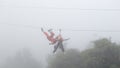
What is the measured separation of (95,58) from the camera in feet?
120

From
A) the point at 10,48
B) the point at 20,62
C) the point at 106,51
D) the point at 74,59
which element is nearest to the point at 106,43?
the point at 106,51

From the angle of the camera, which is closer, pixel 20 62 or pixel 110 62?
pixel 110 62

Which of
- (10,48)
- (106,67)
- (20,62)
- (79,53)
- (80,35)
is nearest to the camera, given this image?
(106,67)

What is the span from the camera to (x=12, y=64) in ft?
216

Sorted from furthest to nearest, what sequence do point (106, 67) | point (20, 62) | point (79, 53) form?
point (20, 62) < point (79, 53) < point (106, 67)

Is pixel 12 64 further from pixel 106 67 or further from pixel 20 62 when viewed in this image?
pixel 106 67

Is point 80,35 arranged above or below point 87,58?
below

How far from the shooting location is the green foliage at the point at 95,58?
36.5m

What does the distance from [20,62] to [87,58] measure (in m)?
29.3

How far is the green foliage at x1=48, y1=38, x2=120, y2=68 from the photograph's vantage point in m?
36.5

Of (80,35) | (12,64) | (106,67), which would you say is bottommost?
(80,35)

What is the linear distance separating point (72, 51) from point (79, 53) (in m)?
0.77

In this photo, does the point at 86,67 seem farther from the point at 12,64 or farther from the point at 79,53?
the point at 12,64

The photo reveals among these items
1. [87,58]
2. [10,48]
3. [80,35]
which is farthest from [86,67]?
[80,35]
